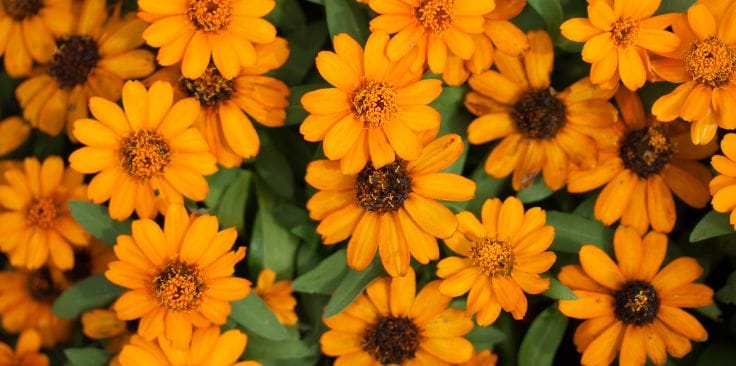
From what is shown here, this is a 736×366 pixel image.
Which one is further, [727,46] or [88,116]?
[88,116]

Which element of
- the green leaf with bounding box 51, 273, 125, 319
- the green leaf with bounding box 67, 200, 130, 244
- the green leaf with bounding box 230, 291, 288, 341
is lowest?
the green leaf with bounding box 51, 273, 125, 319

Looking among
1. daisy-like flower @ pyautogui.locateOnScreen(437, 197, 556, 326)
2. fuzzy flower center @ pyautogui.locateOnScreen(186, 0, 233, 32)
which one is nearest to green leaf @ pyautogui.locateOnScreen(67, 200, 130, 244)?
fuzzy flower center @ pyautogui.locateOnScreen(186, 0, 233, 32)

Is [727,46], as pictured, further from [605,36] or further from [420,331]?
[420,331]

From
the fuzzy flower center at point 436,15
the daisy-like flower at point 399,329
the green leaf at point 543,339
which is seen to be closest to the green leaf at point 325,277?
the daisy-like flower at point 399,329

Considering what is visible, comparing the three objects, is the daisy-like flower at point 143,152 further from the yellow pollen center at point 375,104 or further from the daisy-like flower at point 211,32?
the yellow pollen center at point 375,104

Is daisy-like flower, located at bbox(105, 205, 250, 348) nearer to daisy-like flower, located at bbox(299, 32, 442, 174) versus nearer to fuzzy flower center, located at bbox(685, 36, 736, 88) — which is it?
daisy-like flower, located at bbox(299, 32, 442, 174)

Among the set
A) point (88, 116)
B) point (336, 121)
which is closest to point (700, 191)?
point (336, 121)
